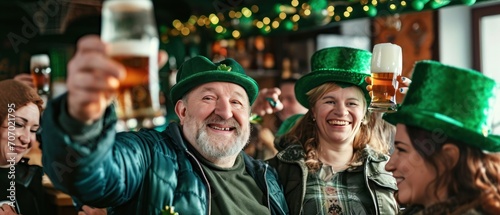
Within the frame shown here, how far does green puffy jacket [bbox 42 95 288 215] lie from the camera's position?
159 centimetres

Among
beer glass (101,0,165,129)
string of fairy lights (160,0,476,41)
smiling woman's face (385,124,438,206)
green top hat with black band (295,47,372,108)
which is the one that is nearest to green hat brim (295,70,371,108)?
green top hat with black band (295,47,372,108)

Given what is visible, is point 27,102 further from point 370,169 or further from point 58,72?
point 58,72

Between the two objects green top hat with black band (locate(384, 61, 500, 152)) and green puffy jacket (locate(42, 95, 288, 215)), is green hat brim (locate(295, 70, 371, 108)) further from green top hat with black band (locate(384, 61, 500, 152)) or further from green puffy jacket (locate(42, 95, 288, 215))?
green top hat with black band (locate(384, 61, 500, 152))

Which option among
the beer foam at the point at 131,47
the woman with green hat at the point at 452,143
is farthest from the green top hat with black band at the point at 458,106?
the beer foam at the point at 131,47

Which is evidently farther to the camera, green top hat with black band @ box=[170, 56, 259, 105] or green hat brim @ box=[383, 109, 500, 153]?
green top hat with black band @ box=[170, 56, 259, 105]

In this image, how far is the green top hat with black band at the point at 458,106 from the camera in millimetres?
1880

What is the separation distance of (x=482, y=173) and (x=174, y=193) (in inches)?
43.6

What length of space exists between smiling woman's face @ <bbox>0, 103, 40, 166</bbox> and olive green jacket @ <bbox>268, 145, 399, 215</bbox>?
3.77ft

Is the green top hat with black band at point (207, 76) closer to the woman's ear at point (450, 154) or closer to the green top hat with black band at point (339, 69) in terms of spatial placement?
the green top hat with black band at point (339, 69)

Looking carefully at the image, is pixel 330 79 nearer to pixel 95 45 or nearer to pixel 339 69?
pixel 339 69

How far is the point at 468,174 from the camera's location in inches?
74.2

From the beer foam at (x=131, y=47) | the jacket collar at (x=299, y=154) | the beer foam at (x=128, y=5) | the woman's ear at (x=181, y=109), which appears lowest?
the jacket collar at (x=299, y=154)

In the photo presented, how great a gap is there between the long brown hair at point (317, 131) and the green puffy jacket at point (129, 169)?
0.98 feet

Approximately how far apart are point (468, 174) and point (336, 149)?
106cm
